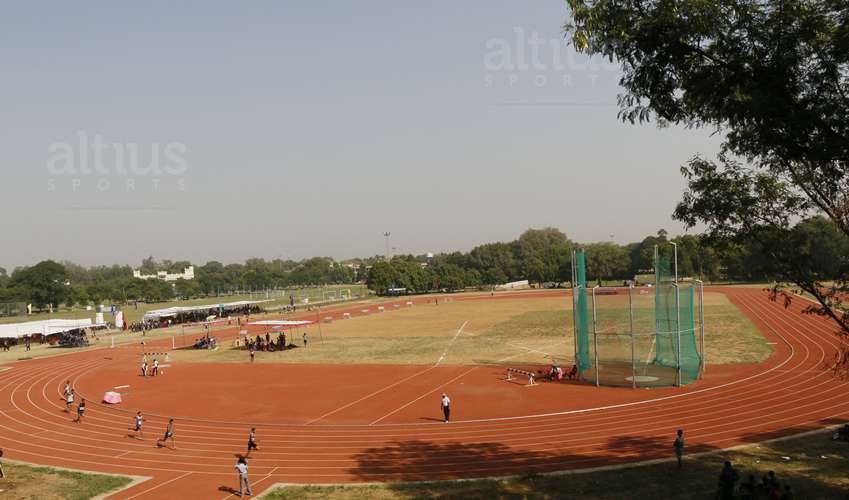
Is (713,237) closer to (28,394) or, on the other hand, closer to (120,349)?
(28,394)

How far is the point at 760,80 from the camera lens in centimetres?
1188

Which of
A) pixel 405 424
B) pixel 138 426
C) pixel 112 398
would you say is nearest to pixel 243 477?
pixel 405 424

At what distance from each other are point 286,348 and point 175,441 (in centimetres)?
2712

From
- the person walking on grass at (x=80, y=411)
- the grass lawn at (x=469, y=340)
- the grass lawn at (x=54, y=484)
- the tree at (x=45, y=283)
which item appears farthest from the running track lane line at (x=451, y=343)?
the tree at (x=45, y=283)

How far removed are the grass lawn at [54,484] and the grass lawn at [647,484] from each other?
577 centimetres

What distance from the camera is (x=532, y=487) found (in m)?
17.3

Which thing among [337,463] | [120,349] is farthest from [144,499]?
[120,349]

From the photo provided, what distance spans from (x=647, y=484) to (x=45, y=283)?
136933 millimetres

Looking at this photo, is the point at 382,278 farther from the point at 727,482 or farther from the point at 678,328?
the point at 727,482

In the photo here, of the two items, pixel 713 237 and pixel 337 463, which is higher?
pixel 713 237

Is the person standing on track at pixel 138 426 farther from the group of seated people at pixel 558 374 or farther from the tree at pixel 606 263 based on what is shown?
the tree at pixel 606 263

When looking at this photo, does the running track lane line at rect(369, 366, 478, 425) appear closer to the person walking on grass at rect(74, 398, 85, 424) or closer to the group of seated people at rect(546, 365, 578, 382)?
the group of seated people at rect(546, 365, 578, 382)

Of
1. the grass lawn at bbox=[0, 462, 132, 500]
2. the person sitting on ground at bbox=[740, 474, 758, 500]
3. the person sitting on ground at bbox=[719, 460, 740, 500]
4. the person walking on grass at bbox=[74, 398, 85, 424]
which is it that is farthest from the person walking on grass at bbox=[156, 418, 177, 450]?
the person sitting on ground at bbox=[740, 474, 758, 500]

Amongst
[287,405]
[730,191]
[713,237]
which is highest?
[730,191]
